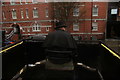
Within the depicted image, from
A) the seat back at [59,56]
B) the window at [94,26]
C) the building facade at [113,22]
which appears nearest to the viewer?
the seat back at [59,56]

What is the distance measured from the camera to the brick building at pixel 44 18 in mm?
21734

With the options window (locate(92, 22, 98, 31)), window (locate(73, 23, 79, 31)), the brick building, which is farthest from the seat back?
window (locate(92, 22, 98, 31))

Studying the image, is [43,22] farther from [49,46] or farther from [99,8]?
[49,46]

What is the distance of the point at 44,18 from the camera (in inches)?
901

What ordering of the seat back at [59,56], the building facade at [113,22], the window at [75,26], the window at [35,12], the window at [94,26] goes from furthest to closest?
1. the window at [35,12]
2. the window at [75,26]
3. the window at [94,26]
4. the building facade at [113,22]
5. the seat back at [59,56]

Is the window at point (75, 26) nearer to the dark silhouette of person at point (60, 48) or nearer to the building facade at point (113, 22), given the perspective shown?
the building facade at point (113, 22)

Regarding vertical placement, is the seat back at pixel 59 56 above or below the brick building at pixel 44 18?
below

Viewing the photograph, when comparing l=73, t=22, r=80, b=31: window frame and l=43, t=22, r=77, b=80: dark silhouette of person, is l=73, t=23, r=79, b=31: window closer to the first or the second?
l=73, t=22, r=80, b=31: window frame

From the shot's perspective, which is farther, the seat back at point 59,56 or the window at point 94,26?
the window at point 94,26

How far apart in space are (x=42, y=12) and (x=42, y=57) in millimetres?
20443

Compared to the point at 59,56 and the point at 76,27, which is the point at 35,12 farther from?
the point at 59,56

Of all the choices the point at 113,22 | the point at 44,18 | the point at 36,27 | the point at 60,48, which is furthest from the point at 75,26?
the point at 60,48

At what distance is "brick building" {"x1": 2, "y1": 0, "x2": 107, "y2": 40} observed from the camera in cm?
2173

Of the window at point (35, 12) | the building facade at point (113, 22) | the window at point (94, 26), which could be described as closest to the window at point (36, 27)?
the window at point (35, 12)
